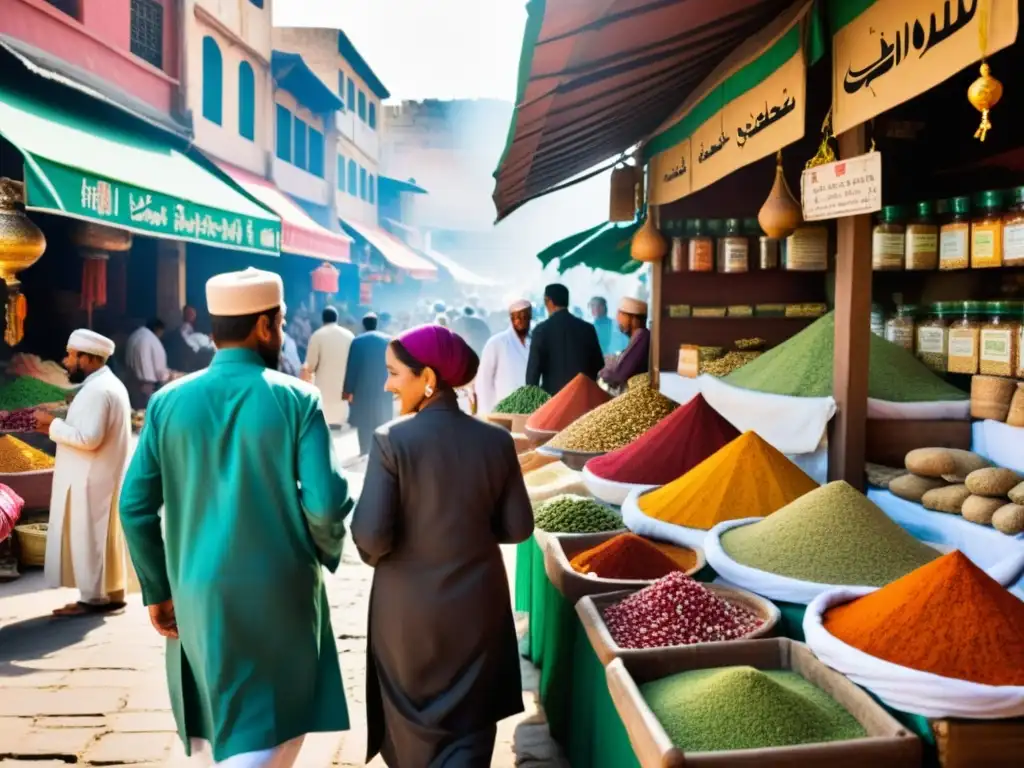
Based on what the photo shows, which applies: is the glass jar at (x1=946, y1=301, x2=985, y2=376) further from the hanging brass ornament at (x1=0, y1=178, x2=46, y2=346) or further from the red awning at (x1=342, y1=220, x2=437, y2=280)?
the red awning at (x1=342, y1=220, x2=437, y2=280)

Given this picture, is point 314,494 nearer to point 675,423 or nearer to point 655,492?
point 655,492

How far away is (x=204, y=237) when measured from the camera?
8.78 meters

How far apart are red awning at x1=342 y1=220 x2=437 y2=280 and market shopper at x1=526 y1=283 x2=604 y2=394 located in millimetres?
15878

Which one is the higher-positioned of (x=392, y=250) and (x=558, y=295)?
(x=392, y=250)

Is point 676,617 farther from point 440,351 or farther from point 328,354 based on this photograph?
point 328,354

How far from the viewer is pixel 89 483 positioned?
14.9ft

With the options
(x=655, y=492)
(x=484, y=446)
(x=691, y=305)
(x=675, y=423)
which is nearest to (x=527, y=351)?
(x=691, y=305)

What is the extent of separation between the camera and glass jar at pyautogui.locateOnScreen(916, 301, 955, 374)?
135 inches

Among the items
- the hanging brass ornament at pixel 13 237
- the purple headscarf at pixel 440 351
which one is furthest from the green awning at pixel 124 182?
the purple headscarf at pixel 440 351

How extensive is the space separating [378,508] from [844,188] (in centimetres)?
185

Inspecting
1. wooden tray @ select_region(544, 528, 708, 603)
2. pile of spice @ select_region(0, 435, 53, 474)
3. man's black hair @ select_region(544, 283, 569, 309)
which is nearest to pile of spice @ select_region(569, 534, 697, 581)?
wooden tray @ select_region(544, 528, 708, 603)

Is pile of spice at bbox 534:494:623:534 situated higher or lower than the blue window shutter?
lower

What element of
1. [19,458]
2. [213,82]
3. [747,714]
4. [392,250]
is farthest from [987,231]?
[392,250]

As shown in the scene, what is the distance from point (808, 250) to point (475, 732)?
350 cm
